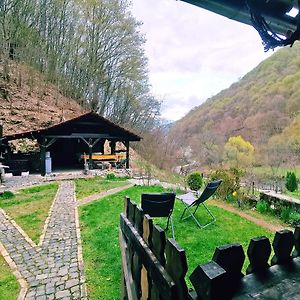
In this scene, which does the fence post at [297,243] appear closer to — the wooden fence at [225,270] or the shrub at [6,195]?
the wooden fence at [225,270]

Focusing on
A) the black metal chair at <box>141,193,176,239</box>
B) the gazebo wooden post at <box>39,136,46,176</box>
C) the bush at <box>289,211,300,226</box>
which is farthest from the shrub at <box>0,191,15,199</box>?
the bush at <box>289,211,300,226</box>

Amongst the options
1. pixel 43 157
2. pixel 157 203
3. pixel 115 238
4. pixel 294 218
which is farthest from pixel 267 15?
pixel 43 157

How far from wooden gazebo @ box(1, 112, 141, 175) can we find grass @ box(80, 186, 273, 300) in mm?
8641

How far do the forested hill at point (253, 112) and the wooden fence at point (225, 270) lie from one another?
85.8 ft

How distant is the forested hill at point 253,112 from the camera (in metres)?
31.4

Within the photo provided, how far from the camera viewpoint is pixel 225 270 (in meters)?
0.74

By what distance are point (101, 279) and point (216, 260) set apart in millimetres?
2621

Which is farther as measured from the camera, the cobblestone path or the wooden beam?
the cobblestone path

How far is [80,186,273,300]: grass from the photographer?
301cm

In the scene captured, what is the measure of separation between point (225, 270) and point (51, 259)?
11.0ft

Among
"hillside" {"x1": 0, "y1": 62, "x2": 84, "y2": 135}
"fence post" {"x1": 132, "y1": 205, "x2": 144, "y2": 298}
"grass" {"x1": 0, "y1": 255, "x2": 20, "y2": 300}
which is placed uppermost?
"hillside" {"x1": 0, "y1": 62, "x2": 84, "y2": 135}

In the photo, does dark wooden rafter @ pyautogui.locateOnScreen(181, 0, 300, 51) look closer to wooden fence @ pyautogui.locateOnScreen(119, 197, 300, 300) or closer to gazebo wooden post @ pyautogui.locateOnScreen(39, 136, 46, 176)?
wooden fence @ pyautogui.locateOnScreen(119, 197, 300, 300)

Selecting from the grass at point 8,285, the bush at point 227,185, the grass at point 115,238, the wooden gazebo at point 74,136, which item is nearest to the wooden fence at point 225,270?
the grass at point 115,238

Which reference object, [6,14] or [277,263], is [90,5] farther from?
[277,263]
